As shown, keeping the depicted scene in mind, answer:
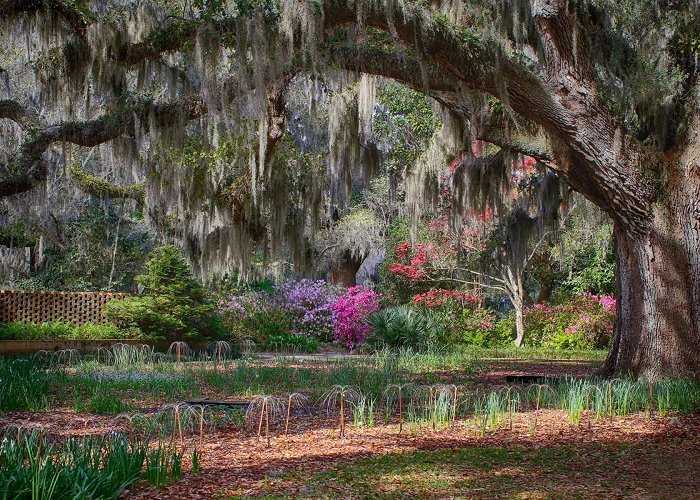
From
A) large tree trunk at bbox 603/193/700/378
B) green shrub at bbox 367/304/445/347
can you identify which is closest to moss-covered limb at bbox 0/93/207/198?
large tree trunk at bbox 603/193/700/378

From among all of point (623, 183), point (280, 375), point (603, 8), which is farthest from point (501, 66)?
point (280, 375)

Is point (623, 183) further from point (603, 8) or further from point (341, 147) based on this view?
point (341, 147)

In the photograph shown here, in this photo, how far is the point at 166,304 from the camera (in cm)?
1325

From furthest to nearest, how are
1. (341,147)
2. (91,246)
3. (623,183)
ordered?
(91,246), (341,147), (623,183)

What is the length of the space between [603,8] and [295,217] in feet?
18.7

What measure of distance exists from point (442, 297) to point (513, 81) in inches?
439

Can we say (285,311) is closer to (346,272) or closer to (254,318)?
(254,318)

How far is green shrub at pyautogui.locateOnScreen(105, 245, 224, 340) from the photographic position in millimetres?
13227

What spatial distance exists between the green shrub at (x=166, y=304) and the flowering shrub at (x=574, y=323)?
832cm

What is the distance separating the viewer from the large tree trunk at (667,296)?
727 centimetres

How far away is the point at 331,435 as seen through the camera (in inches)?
195

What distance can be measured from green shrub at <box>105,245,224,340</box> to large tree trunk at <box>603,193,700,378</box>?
8389 mm

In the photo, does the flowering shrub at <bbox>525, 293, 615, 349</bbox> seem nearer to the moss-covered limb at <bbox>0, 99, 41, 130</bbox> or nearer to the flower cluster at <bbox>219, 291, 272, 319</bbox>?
the flower cluster at <bbox>219, 291, 272, 319</bbox>

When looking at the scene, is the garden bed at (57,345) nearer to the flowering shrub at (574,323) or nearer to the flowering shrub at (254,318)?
the flowering shrub at (254,318)
